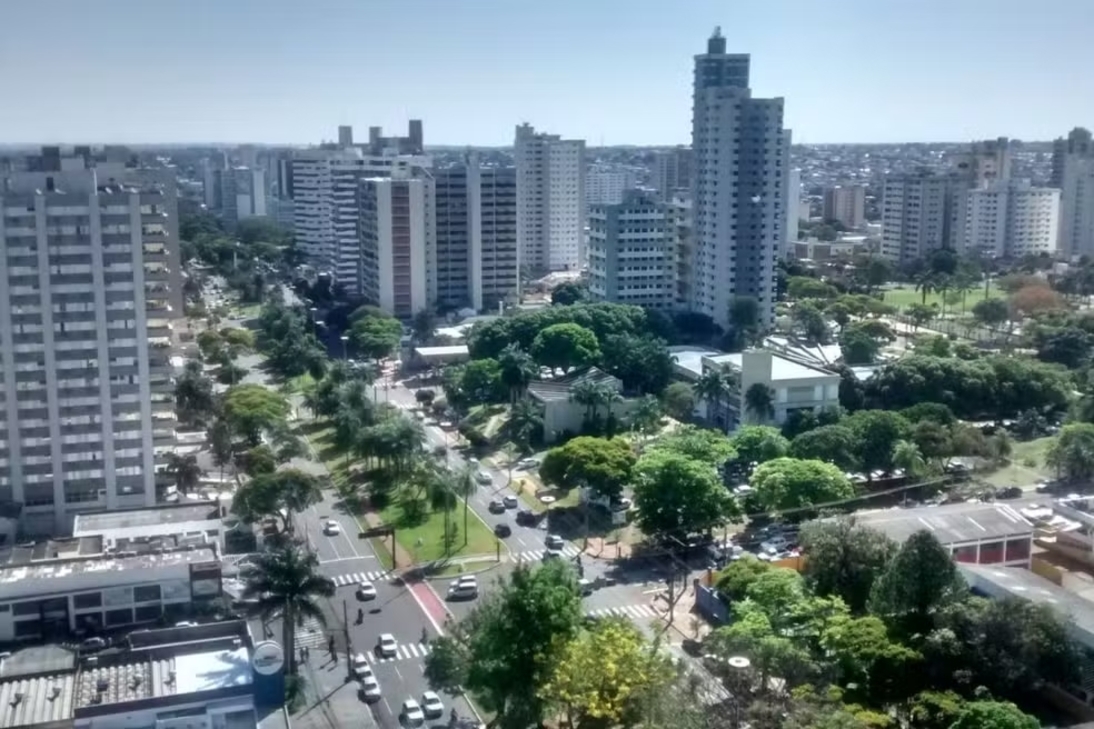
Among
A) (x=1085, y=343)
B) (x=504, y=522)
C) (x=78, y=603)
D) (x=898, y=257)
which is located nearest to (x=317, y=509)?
(x=504, y=522)

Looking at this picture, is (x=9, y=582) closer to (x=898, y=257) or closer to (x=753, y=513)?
(x=753, y=513)

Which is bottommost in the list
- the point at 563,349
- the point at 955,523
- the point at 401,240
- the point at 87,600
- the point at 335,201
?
the point at 87,600

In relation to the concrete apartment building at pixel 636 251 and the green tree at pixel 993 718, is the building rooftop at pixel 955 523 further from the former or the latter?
the concrete apartment building at pixel 636 251

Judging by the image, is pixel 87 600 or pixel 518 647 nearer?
pixel 518 647

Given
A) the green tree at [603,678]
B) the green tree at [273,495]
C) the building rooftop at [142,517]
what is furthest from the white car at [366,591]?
the green tree at [603,678]

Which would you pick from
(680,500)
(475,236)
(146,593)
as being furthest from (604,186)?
(146,593)

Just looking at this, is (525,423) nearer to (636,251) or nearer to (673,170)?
(636,251)

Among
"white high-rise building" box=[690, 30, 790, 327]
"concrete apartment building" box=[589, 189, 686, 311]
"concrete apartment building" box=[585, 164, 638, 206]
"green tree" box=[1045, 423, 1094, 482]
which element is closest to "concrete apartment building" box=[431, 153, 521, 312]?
"concrete apartment building" box=[589, 189, 686, 311]
